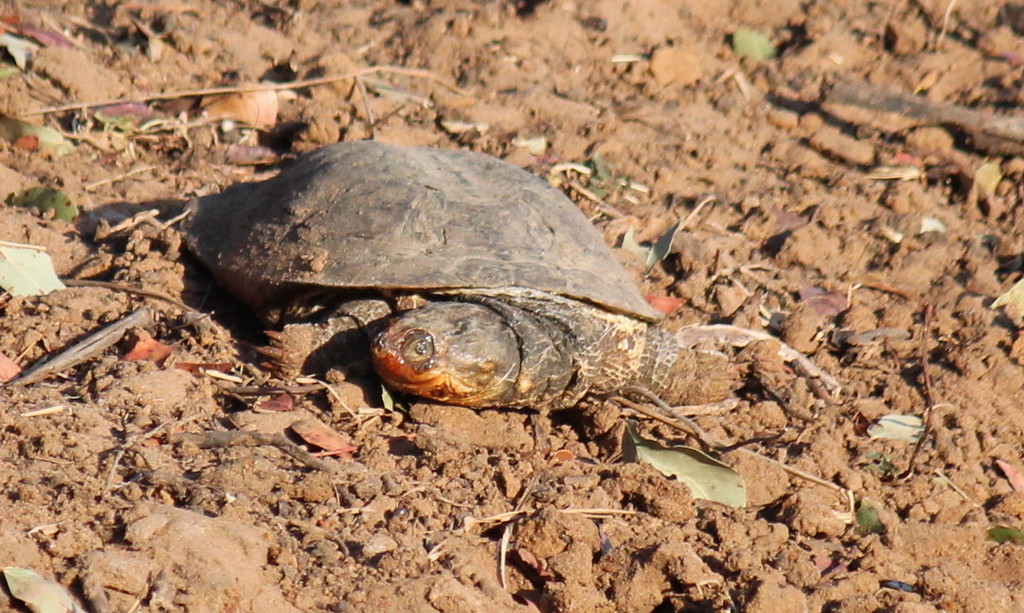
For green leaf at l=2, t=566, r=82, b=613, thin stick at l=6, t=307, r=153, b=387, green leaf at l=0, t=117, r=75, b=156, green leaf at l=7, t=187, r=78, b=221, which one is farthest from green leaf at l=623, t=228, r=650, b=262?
green leaf at l=2, t=566, r=82, b=613

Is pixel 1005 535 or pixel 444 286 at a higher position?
pixel 444 286

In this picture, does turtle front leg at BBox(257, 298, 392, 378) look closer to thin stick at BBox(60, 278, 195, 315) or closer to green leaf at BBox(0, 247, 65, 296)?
thin stick at BBox(60, 278, 195, 315)

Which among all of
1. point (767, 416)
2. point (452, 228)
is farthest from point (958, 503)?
point (452, 228)

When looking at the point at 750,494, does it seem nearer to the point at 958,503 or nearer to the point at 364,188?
the point at 958,503

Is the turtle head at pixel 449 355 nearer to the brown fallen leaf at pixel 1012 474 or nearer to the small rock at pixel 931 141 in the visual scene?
the brown fallen leaf at pixel 1012 474

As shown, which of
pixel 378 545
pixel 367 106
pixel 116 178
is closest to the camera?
pixel 378 545

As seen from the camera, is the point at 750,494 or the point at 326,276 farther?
the point at 326,276

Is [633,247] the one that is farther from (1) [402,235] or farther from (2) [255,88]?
(2) [255,88]

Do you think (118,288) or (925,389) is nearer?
(118,288)

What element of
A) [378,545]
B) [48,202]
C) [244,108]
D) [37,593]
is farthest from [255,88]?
[37,593]
